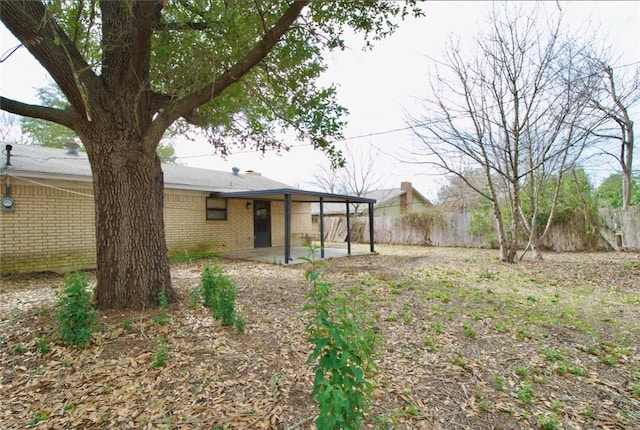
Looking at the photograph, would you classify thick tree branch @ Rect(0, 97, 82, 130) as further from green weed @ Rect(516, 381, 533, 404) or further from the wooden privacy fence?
the wooden privacy fence

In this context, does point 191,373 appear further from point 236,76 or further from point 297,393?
point 236,76

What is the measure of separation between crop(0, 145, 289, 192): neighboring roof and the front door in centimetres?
95

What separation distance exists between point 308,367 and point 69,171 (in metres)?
8.57

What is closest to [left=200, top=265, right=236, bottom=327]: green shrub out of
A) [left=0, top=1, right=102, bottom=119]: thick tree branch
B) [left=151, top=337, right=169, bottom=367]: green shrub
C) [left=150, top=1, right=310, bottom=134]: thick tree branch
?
[left=151, top=337, right=169, bottom=367]: green shrub

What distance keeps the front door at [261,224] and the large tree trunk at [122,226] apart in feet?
30.0

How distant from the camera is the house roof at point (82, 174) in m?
7.46

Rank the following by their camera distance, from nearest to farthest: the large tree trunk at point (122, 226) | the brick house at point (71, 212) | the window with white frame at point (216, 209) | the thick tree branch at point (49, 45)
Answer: the thick tree branch at point (49, 45) → the large tree trunk at point (122, 226) → the brick house at point (71, 212) → the window with white frame at point (216, 209)

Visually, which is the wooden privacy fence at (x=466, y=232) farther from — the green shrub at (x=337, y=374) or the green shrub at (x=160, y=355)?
the green shrub at (x=160, y=355)

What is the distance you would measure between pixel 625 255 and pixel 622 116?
442 cm

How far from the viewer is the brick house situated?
7.28 metres

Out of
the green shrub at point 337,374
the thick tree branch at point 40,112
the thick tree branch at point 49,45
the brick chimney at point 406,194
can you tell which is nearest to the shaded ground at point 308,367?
the green shrub at point 337,374

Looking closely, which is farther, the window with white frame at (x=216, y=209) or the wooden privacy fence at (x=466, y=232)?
the window with white frame at (x=216, y=209)

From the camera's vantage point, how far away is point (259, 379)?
2777mm

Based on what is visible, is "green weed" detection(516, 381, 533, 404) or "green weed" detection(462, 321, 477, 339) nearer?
"green weed" detection(516, 381, 533, 404)
